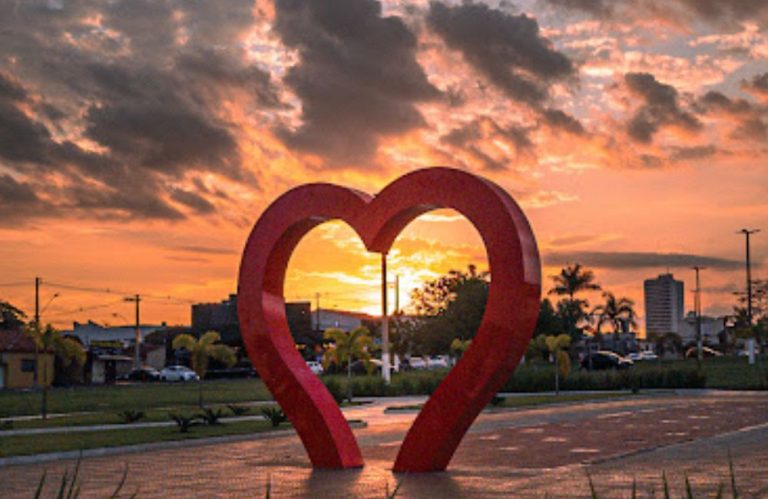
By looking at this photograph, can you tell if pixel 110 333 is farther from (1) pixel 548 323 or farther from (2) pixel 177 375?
(1) pixel 548 323

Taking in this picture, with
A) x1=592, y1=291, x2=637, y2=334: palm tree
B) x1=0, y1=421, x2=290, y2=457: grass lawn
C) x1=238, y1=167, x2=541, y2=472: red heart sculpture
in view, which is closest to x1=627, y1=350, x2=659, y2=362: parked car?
x1=592, y1=291, x2=637, y2=334: palm tree

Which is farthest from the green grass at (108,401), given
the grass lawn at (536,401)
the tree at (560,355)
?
the tree at (560,355)

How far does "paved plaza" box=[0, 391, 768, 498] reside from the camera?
13562 mm

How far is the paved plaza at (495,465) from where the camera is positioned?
13562mm

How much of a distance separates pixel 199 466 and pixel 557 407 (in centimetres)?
2108

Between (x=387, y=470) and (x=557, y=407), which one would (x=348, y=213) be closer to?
A: (x=387, y=470)

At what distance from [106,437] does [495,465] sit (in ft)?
30.4

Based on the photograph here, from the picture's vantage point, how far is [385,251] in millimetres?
15625

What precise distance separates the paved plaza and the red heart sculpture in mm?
605

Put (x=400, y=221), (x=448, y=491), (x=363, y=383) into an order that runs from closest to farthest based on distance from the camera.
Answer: (x=448, y=491) → (x=400, y=221) → (x=363, y=383)

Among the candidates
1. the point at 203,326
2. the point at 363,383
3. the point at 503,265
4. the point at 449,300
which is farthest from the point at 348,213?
the point at 203,326

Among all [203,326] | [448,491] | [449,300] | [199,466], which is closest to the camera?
[448,491]

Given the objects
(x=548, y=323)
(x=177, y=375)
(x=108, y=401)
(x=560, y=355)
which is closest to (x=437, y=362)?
(x=548, y=323)

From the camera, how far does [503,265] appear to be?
1455 cm
